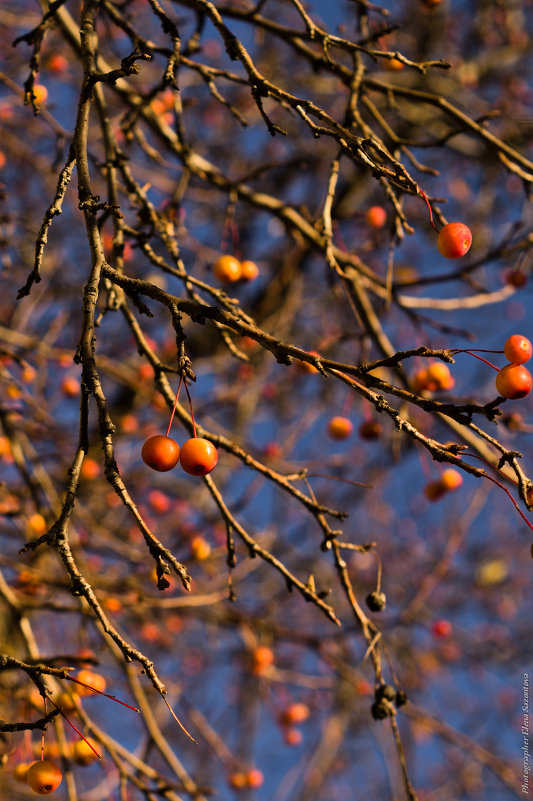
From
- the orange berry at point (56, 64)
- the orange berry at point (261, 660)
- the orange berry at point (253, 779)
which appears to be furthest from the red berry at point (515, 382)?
the orange berry at point (56, 64)

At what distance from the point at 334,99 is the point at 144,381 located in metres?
4.43

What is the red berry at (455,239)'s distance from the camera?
1.71 m

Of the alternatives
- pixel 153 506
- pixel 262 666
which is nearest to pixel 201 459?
pixel 262 666

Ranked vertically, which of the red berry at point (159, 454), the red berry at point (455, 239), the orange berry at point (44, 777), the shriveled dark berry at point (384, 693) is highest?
the red berry at point (455, 239)

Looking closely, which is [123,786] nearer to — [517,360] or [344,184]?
[517,360]

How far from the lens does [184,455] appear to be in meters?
1.45

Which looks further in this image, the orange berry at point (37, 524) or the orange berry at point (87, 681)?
the orange berry at point (37, 524)

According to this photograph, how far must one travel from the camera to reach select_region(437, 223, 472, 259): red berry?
1712 millimetres

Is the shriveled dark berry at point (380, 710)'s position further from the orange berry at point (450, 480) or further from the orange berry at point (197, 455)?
Result: the orange berry at point (450, 480)

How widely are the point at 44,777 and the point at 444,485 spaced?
1.75 m

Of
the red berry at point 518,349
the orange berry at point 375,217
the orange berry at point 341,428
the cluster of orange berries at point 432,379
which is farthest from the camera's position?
the orange berry at point 375,217

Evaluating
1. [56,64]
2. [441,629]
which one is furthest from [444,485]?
[56,64]

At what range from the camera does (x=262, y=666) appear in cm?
353

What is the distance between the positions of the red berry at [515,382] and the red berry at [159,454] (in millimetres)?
762
